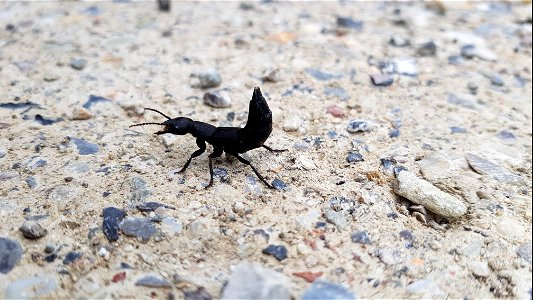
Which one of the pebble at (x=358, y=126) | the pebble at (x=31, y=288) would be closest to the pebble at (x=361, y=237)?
the pebble at (x=358, y=126)

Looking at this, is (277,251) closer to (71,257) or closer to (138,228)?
(138,228)

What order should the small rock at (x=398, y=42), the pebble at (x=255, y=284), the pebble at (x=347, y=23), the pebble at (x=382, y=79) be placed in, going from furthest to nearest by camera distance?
the pebble at (x=347, y=23), the small rock at (x=398, y=42), the pebble at (x=382, y=79), the pebble at (x=255, y=284)

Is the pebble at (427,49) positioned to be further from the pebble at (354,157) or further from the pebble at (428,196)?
the pebble at (428,196)

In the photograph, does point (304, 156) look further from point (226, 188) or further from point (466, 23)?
point (466, 23)

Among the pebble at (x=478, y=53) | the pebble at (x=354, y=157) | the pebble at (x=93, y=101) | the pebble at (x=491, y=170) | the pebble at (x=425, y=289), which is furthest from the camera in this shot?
the pebble at (x=478, y=53)

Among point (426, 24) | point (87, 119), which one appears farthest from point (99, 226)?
point (426, 24)

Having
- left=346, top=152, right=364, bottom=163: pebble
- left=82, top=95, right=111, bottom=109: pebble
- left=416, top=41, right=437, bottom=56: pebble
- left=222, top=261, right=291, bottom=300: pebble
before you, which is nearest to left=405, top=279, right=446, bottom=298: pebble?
left=222, top=261, right=291, bottom=300: pebble

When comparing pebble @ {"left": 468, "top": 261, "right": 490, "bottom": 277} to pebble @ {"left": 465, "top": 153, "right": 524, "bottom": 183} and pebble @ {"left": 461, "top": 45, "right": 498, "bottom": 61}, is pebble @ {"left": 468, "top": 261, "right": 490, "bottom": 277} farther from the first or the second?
pebble @ {"left": 461, "top": 45, "right": 498, "bottom": 61}

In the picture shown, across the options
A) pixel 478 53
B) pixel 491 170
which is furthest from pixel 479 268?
pixel 478 53
